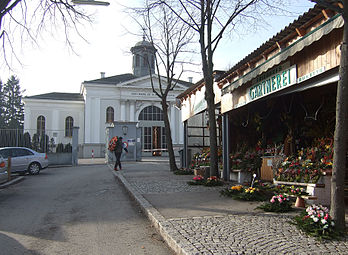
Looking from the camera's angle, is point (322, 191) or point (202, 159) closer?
point (322, 191)

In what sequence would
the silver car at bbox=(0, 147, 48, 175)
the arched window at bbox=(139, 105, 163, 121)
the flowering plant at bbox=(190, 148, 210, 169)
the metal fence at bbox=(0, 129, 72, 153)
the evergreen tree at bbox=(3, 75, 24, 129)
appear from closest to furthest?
the flowering plant at bbox=(190, 148, 210, 169)
the silver car at bbox=(0, 147, 48, 175)
the metal fence at bbox=(0, 129, 72, 153)
the arched window at bbox=(139, 105, 163, 121)
the evergreen tree at bbox=(3, 75, 24, 129)

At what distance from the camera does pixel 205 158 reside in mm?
14344

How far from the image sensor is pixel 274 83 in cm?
806

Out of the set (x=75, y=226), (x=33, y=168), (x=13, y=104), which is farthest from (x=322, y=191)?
(x=13, y=104)

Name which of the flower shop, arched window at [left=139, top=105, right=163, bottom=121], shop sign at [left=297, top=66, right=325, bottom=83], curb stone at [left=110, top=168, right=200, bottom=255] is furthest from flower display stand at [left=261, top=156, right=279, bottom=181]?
arched window at [left=139, top=105, right=163, bottom=121]

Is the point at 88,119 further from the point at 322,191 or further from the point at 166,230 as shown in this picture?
the point at 166,230

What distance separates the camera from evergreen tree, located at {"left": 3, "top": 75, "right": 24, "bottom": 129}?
71.4m

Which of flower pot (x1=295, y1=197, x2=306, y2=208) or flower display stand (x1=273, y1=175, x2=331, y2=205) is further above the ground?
flower display stand (x1=273, y1=175, x2=331, y2=205)

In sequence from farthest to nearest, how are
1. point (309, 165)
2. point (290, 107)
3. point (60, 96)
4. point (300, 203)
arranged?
point (60, 96)
point (290, 107)
point (309, 165)
point (300, 203)

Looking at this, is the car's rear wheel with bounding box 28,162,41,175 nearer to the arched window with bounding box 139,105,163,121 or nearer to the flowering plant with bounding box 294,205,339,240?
the flowering plant with bounding box 294,205,339,240

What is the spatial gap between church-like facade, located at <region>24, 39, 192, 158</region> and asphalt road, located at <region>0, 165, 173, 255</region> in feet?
91.8

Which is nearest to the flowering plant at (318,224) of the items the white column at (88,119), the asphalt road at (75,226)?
the asphalt road at (75,226)

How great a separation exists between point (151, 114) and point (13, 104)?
1851 inches

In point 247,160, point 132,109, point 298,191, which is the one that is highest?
point 132,109
